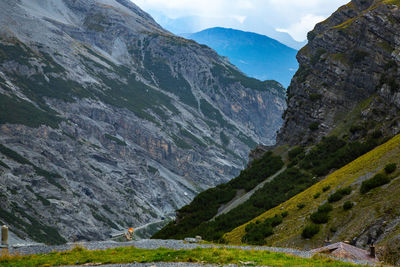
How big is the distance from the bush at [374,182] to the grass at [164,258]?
77.5ft

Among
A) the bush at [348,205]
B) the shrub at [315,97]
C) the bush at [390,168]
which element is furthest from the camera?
the shrub at [315,97]

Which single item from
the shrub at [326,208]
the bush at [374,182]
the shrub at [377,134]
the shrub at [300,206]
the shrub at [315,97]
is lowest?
the shrub at [300,206]

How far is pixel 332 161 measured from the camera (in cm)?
7738

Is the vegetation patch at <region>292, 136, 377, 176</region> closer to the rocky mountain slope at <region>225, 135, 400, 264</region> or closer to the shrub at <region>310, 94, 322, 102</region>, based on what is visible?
the shrub at <region>310, 94, 322, 102</region>

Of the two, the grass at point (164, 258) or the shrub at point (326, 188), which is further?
the shrub at point (326, 188)

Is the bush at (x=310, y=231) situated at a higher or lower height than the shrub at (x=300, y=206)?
lower

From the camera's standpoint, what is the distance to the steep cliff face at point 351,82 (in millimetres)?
81062

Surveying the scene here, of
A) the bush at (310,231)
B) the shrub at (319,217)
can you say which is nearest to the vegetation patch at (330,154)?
the shrub at (319,217)

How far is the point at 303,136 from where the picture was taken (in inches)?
3974

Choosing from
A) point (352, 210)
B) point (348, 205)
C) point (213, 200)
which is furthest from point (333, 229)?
point (213, 200)

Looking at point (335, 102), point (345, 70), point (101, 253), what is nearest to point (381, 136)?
point (335, 102)

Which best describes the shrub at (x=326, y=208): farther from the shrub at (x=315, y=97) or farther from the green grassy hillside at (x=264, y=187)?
the shrub at (x=315, y=97)

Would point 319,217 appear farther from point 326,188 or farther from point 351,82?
point 351,82

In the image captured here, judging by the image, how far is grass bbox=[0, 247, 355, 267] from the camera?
22906mm
